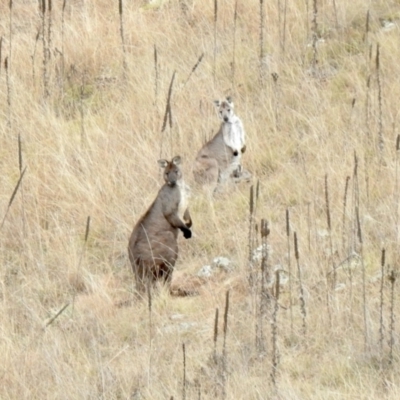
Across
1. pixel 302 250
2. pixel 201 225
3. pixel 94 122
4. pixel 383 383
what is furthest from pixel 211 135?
pixel 383 383

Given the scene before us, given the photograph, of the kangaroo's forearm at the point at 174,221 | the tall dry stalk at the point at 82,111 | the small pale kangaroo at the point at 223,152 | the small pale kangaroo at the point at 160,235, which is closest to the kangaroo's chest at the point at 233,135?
the small pale kangaroo at the point at 223,152

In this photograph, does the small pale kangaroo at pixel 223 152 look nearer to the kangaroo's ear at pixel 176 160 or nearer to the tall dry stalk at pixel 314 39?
the kangaroo's ear at pixel 176 160

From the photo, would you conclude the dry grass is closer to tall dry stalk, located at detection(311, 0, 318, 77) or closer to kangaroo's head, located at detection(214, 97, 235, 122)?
tall dry stalk, located at detection(311, 0, 318, 77)

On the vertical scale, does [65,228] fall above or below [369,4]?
below

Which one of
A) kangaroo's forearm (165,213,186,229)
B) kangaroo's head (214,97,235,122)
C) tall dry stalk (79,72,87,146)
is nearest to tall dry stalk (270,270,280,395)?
kangaroo's forearm (165,213,186,229)

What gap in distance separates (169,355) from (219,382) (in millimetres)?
706

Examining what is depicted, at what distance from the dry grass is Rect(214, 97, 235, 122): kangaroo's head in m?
0.26

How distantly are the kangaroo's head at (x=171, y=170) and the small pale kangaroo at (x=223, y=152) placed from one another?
2.62 ft

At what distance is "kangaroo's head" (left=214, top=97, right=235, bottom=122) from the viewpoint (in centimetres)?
1112

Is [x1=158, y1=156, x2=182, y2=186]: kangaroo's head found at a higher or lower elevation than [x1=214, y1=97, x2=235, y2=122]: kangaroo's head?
lower

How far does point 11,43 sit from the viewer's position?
13.0 m

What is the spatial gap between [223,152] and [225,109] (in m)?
0.43

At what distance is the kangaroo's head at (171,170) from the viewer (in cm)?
1007

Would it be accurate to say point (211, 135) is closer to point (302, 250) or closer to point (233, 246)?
point (233, 246)
